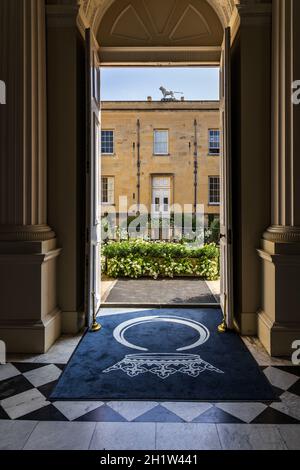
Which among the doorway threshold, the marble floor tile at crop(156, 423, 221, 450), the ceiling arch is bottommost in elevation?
the marble floor tile at crop(156, 423, 221, 450)

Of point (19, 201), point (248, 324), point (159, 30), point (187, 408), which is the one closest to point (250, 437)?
point (187, 408)

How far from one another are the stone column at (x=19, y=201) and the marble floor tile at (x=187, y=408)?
4.73 feet

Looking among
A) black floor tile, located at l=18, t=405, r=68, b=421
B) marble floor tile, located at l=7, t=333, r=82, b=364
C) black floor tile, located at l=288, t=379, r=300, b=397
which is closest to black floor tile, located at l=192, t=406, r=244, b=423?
black floor tile, located at l=288, t=379, r=300, b=397

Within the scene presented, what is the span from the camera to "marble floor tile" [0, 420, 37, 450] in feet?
6.10

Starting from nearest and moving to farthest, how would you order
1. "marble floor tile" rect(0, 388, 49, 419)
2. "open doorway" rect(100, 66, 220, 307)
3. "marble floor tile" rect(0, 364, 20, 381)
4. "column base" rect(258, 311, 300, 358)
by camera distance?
"marble floor tile" rect(0, 388, 49, 419)
"marble floor tile" rect(0, 364, 20, 381)
"column base" rect(258, 311, 300, 358)
"open doorway" rect(100, 66, 220, 307)

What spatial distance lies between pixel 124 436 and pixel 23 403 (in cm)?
79

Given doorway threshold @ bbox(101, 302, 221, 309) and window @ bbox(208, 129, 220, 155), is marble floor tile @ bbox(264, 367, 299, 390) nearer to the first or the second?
doorway threshold @ bbox(101, 302, 221, 309)

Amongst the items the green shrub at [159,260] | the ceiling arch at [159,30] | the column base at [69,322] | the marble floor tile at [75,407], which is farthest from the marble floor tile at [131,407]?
the green shrub at [159,260]

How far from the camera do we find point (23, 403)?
2.31 metres

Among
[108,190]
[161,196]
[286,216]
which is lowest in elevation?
[286,216]

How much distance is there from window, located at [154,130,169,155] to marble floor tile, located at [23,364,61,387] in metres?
18.0

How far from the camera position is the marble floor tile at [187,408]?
2176 millimetres

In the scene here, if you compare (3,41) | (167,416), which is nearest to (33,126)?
(3,41)

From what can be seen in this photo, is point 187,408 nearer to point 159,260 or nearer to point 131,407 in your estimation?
point 131,407
